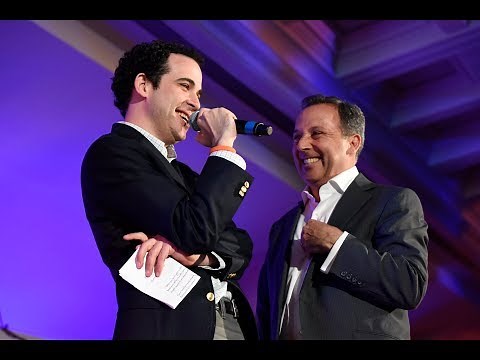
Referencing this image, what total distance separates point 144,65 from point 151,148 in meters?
0.40

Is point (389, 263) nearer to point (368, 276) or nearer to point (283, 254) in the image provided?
point (368, 276)

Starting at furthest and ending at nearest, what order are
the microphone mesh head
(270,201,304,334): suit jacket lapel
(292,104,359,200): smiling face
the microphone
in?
(292,104,359,200): smiling face, (270,201,304,334): suit jacket lapel, the microphone mesh head, the microphone

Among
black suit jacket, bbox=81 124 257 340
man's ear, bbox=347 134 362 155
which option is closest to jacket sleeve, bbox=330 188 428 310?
black suit jacket, bbox=81 124 257 340

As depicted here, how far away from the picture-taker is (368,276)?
2326 millimetres

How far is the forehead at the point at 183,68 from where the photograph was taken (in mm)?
2553

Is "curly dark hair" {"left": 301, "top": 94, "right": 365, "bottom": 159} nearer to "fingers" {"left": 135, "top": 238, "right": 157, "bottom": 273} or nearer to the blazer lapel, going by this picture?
the blazer lapel

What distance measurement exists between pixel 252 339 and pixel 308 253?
378mm

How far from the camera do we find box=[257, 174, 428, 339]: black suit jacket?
2336mm

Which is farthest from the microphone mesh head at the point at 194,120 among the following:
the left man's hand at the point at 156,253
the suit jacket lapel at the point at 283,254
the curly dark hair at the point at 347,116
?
the curly dark hair at the point at 347,116

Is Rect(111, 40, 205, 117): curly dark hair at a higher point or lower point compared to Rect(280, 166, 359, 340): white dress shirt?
higher

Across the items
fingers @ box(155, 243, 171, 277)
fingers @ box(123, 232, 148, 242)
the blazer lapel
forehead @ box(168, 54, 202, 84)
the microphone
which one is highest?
forehead @ box(168, 54, 202, 84)

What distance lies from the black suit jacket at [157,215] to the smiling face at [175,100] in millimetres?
186

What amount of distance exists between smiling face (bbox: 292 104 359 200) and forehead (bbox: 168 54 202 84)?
1.68 ft

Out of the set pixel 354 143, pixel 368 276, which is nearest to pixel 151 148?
pixel 368 276
